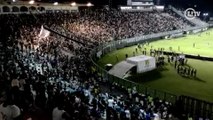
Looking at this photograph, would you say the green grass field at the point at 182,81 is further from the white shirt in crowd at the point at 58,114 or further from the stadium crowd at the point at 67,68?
the white shirt in crowd at the point at 58,114

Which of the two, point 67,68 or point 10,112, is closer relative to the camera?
point 10,112

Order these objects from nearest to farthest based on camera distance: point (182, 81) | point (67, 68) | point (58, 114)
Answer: point (58, 114) → point (67, 68) → point (182, 81)

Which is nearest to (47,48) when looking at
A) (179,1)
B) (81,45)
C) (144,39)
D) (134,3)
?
(81,45)

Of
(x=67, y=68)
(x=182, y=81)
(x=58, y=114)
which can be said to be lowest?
(x=182, y=81)

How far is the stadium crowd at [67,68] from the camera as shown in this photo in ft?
37.8

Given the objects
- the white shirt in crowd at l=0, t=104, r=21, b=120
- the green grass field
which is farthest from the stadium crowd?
the green grass field

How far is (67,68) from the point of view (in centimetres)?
2498

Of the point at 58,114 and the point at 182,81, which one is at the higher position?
the point at 58,114

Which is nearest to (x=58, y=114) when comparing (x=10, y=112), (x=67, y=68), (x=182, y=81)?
(x=10, y=112)

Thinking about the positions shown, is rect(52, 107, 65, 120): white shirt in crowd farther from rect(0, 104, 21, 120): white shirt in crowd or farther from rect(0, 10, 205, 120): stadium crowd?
rect(0, 104, 21, 120): white shirt in crowd

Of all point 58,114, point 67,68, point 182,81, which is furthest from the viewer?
point 182,81

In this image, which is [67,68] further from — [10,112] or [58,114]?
[58,114]

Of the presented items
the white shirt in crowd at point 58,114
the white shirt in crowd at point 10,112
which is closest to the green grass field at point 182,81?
the white shirt in crowd at point 58,114

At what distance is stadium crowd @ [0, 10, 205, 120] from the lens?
11523 mm
